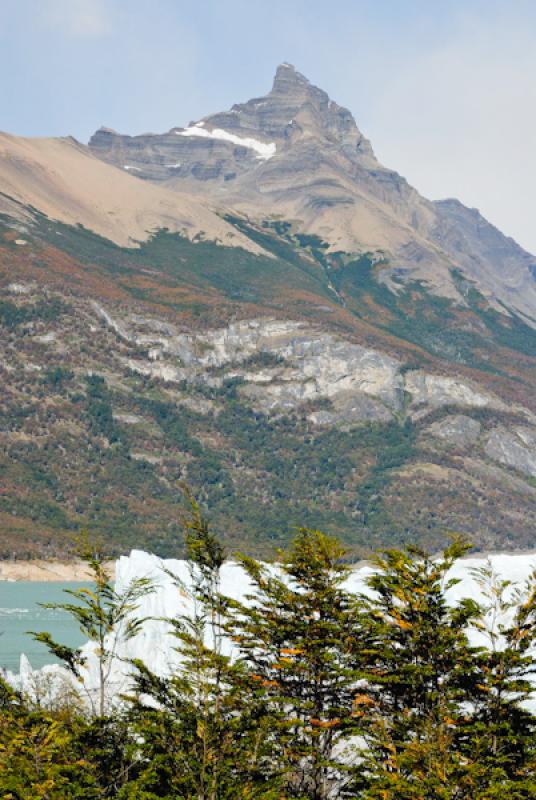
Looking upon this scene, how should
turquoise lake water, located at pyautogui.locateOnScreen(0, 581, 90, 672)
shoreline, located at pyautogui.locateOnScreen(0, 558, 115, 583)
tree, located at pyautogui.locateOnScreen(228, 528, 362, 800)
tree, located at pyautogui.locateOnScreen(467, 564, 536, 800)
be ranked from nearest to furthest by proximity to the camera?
tree, located at pyautogui.locateOnScreen(467, 564, 536, 800) < tree, located at pyautogui.locateOnScreen(228, 528, 362, 800) < turquoise lake water, located at pyautogui.locateOnScreen(0, 581, 90, 672) < shoreline, located at pyautogui.locateOnScreen(0, 558, 115, 583)

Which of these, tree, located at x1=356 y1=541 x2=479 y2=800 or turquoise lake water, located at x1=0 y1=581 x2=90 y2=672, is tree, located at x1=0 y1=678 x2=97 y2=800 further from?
turquoise lake water, located at x1=0 y1=581 x2=90 y2=672

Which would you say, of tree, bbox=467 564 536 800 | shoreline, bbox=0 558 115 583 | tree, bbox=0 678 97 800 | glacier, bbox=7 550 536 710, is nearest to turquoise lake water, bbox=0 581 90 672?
shoreline, bbox=0 558 115 583

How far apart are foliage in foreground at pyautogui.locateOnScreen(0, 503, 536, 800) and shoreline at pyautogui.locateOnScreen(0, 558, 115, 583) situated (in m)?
163

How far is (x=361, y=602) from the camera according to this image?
27781mm

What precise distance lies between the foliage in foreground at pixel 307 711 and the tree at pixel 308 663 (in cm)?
6

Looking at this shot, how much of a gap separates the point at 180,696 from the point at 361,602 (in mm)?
6044

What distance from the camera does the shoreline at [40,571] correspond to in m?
187

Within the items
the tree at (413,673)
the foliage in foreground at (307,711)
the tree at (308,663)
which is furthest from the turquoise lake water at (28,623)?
the tree at (413,673)

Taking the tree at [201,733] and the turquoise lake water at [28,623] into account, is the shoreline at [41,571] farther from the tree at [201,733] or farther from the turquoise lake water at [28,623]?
the tree at [201,733]

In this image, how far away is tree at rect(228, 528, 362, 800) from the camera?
2506 cm

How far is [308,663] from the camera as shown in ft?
86.3

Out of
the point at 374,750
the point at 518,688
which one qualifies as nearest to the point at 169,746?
the point at 374,750

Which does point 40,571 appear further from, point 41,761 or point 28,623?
point 41,761

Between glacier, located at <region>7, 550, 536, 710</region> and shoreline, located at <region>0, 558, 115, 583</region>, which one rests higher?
shoreline, located at <region>0, 558, 115, 583</region>
